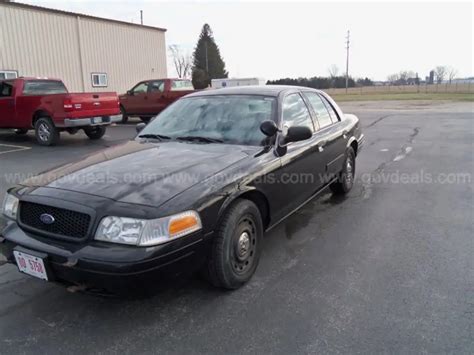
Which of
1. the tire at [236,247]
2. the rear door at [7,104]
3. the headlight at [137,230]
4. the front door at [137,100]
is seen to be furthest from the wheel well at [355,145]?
the front door at [137,100]

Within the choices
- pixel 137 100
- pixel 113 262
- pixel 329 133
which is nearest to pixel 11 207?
pixel 113 262

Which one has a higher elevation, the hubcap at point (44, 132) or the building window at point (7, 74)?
the building window at point (7, 74)

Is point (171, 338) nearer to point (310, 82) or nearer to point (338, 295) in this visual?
point (338, 295)

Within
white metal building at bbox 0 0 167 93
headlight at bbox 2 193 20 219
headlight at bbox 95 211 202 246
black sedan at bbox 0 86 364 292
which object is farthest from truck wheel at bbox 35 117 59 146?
headlight at bbox 95 211 202 246

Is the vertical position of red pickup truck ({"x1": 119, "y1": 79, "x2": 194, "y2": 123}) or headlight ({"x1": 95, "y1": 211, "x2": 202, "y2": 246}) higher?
red pickup truck ({"x1": 119, "y1": 79, "x2": 194, "y2": 123})

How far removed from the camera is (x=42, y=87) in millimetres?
11266

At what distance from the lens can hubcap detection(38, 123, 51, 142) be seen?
1047 cm

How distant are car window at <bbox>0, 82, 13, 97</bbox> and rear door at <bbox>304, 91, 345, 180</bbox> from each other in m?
9.63

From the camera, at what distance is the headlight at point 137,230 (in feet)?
7.86

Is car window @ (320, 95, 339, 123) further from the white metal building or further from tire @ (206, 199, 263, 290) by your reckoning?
the white metal building

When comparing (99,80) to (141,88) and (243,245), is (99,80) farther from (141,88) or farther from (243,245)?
(243,245)

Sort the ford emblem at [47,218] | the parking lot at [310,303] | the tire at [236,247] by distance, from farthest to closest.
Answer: the tire at [236,247] < the ford emblem at [47,218] < the parking lot at [310,303]

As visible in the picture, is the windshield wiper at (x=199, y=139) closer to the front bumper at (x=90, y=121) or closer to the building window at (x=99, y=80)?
the front bumper at (x=90, y=121)

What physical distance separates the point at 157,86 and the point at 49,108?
5.88 metres
